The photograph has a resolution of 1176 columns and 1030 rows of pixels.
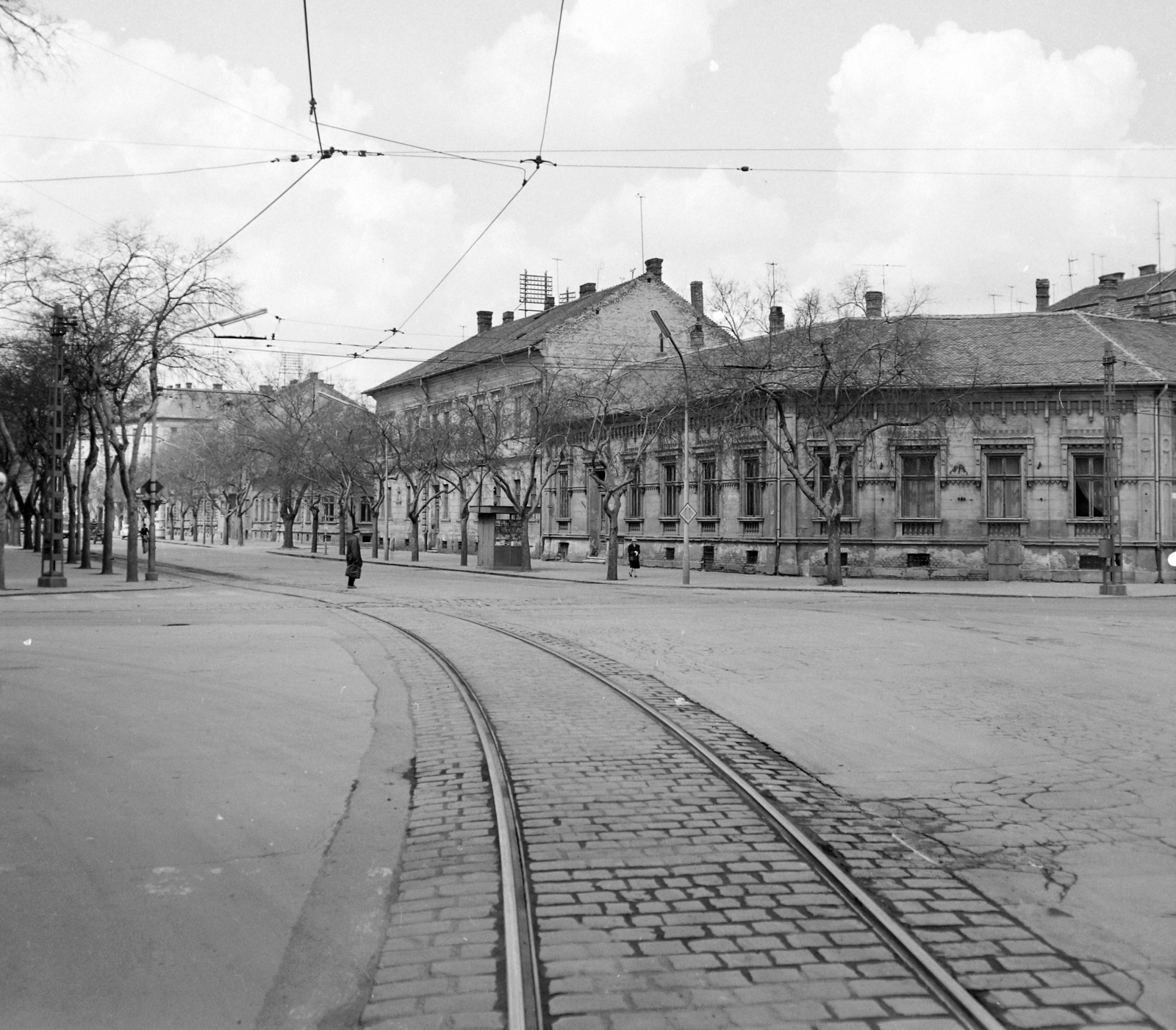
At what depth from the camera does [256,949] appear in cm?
472

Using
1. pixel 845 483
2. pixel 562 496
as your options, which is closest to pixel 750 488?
pixel 845 483

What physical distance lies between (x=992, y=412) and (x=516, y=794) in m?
33.6

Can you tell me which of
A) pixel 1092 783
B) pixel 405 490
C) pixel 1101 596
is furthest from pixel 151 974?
pixel 405 490

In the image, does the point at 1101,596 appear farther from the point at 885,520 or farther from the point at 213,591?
the point at 213,591

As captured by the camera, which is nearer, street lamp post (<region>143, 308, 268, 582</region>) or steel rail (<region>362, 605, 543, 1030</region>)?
steel rail (<region>362, 605, 543, 1030</region>)

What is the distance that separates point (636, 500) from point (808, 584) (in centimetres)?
1458

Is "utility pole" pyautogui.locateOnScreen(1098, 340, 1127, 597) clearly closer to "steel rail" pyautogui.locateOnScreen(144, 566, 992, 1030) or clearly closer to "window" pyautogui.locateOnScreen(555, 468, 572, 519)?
"steel rail" pyautogui.locateOnScreen(144, 566, 992, 1030)

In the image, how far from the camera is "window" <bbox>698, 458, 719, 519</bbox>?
43781 mm

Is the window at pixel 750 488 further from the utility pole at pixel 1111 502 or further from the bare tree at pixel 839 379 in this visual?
the utility pole at pixel 1111 502

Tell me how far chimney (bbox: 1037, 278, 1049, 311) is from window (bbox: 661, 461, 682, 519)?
40.8 metres

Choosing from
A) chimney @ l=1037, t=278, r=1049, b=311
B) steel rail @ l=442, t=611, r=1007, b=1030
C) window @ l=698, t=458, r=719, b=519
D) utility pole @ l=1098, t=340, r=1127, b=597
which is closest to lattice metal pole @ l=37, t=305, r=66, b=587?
steel rail @ l=442, t=611, r=1007, b=1030

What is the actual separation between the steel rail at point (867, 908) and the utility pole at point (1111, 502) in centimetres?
2611

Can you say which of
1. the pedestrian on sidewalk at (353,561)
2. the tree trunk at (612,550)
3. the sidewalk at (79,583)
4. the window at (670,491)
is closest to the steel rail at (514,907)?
the pedestrian on sidewalk at (353,561)

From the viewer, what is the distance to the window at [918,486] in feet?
126
